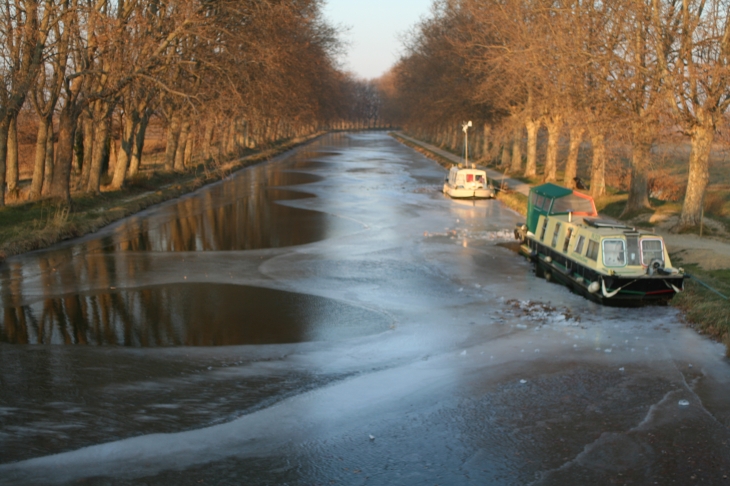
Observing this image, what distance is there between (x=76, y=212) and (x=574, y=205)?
57.1ft

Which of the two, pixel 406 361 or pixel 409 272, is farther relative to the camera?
pixel 409 272

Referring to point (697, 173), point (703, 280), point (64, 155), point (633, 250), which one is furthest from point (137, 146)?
point (703, 280)

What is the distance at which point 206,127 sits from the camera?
29.7 meters

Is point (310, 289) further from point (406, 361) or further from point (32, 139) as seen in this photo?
point (32, 139)

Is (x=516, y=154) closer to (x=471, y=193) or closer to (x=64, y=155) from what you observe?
(x=471, y=193)

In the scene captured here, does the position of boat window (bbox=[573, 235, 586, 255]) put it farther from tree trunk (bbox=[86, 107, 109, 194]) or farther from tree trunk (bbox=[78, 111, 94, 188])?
tree trunk (bbox=[78, 111, 94, 188])

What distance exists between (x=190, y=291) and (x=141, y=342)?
12.8 feet

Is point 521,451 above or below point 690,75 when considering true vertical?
below

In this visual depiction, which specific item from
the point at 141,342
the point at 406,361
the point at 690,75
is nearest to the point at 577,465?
the point at 406,361

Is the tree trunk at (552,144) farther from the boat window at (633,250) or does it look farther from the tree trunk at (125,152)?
the boat window at (633,250)

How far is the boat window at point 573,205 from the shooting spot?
21.3 metres

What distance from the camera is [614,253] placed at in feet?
53.8

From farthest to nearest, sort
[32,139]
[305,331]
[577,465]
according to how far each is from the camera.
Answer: [32,139] < [305,331] < [577,465]

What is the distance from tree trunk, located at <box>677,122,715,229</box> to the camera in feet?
72.0
